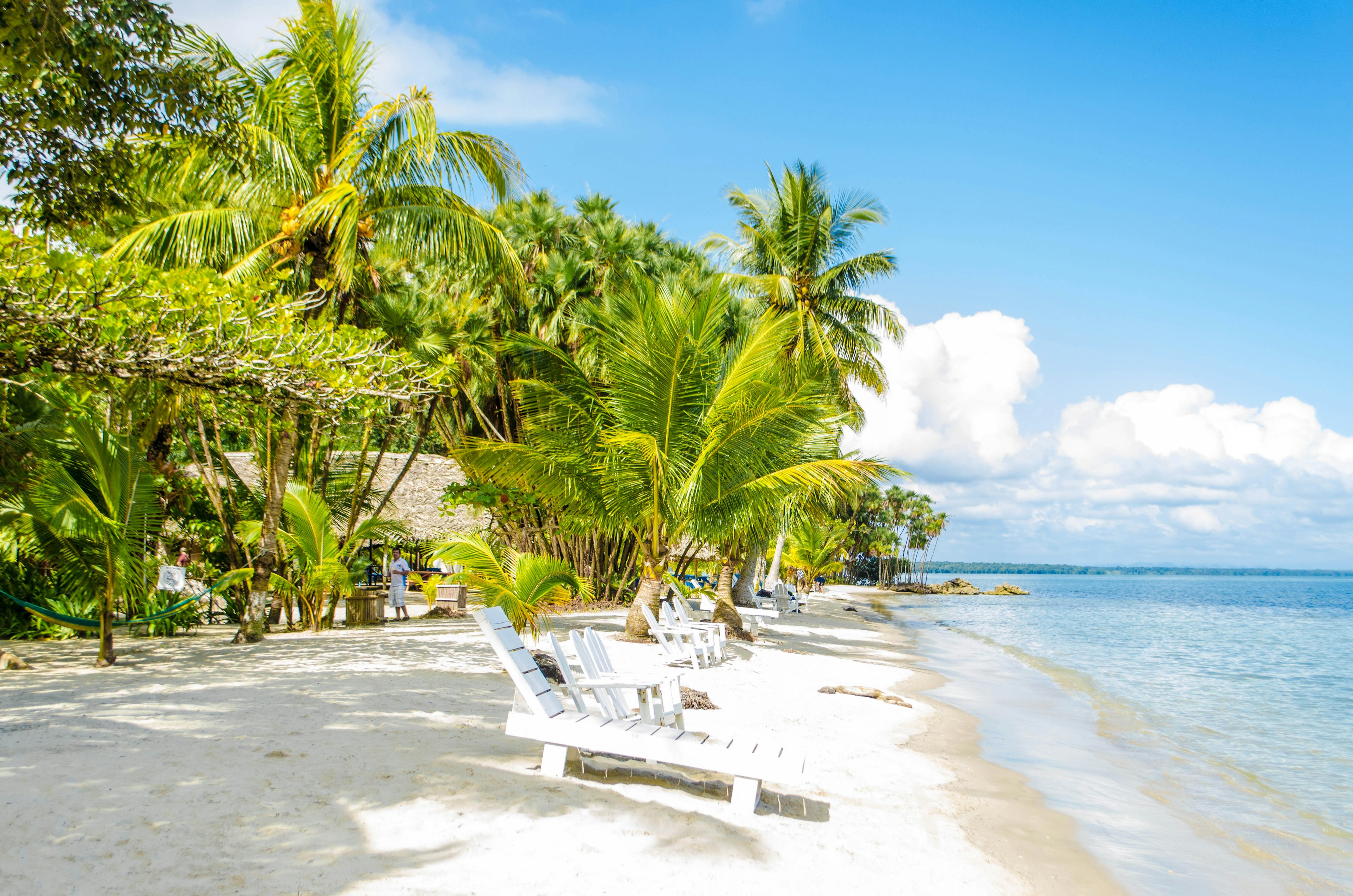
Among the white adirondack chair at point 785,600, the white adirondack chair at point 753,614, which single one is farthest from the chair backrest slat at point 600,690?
the white adirondack chair at point 785,600

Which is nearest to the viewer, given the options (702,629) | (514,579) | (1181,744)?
(1181,744)

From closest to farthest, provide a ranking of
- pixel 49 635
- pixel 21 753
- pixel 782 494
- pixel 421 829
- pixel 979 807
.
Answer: pixel 421 829 → pixel 21 753 → pixel 979 807 → pixel 49 635 → pixel 782 494

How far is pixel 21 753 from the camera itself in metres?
4.28

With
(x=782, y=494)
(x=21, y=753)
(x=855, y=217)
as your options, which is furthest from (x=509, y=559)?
(x=855, y=217)

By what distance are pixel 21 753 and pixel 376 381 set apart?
4271 mm

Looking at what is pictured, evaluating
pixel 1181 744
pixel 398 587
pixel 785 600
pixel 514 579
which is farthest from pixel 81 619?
pixel 785 600

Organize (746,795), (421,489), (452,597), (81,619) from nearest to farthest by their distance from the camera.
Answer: (746,795) → (81,619) → (452,597) → (421,489)

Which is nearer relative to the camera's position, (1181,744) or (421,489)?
(1181,744)

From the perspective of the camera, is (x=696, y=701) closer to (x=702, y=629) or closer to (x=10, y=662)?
(x=702, y=629)

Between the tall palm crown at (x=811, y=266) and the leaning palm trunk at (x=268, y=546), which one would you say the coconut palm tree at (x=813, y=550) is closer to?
the tall palm crown at (x=811, y=266)

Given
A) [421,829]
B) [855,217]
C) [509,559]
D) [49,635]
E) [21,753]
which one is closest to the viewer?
[421,829]

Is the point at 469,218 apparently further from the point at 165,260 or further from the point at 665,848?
the point at 665,848

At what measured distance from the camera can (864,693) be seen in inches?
355

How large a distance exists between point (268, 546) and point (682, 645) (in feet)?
16.6
